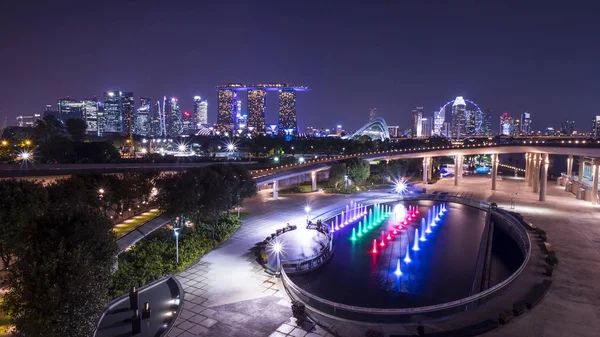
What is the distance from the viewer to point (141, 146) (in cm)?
12250

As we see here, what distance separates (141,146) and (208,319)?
118m

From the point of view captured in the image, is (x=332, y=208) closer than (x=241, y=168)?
No

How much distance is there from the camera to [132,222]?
30.0 metres

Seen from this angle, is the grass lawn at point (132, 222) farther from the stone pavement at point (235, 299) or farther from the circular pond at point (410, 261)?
the circular pond at point (410, 261)

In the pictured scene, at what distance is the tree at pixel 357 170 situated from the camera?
5369 cm

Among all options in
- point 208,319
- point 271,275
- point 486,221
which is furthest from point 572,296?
point 486,221

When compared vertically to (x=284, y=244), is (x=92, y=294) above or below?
above

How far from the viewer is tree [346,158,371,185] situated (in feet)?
176

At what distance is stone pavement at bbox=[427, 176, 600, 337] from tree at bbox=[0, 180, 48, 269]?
2044cm

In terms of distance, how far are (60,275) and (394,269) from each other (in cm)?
1907

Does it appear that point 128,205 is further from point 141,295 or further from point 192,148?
point 192,148

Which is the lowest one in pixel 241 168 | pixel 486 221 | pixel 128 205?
pixel 486 221

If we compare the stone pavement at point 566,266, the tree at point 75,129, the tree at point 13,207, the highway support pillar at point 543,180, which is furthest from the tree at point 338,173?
the tree at point 75,129

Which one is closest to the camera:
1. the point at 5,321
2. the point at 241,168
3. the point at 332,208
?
the point at 5,321
